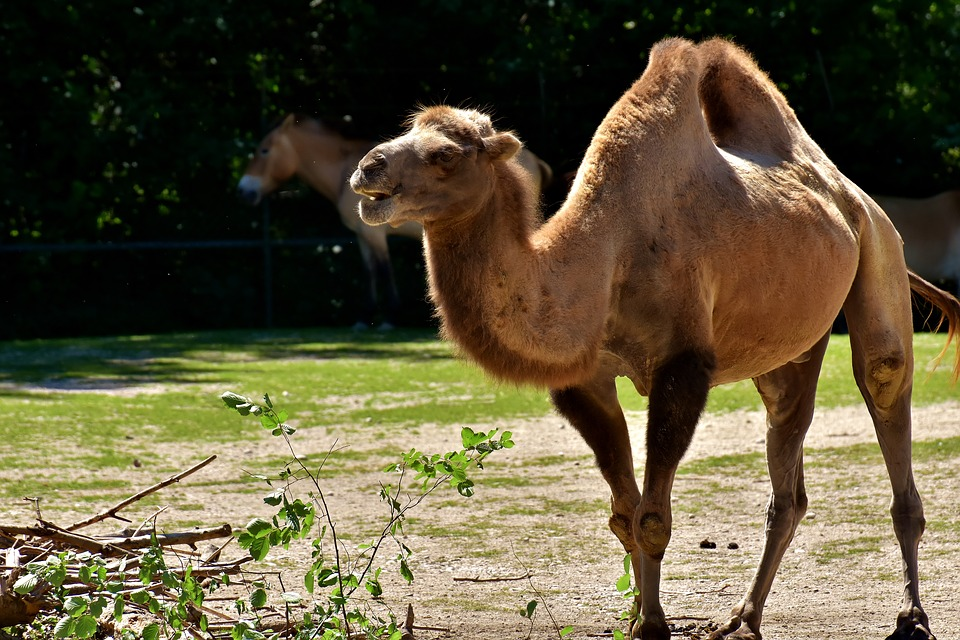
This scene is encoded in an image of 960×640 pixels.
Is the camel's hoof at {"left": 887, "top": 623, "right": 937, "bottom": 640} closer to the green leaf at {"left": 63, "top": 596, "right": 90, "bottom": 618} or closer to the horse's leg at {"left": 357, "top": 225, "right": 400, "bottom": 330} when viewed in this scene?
the green leaf at {"left": 63, "top": 596, "right": 90, "bottom": 618}

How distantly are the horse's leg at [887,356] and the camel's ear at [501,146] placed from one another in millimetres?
1772

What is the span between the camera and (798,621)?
474 centimetres

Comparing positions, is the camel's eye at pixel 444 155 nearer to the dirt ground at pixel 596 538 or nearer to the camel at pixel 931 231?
the dirt ground at pixel 596 538

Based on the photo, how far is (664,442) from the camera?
4.21 metres

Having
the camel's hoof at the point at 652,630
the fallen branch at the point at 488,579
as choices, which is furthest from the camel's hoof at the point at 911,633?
the fallen branch at the point at 488,579

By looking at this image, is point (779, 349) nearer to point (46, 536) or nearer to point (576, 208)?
point (576, 208)

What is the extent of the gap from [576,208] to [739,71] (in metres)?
1.42

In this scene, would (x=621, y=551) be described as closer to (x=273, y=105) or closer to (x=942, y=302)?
(x=942, y=302)

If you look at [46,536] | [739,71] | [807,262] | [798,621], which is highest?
[739,71]

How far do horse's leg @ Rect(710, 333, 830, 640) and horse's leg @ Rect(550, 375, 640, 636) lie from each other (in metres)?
0.51

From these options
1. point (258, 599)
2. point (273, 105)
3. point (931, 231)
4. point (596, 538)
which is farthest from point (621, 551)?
point (273, 105)

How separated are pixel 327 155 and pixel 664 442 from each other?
451 inches

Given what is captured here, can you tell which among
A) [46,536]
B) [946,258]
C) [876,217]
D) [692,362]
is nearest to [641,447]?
[876,217]

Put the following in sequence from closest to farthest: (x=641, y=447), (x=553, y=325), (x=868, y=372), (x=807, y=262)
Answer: (x=553, y=325)
(x=807, y=262)
(x=868, y=372)
(x=641, y=447)
